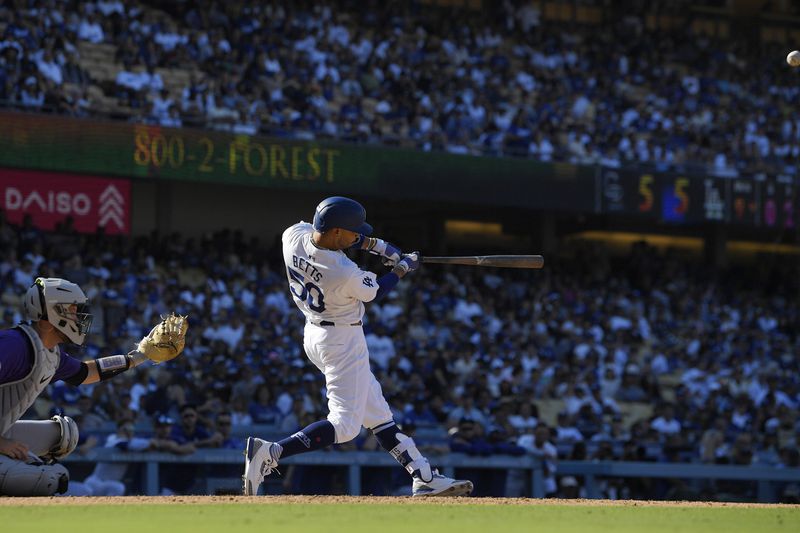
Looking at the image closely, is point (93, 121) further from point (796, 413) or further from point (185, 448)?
point (796, 413)

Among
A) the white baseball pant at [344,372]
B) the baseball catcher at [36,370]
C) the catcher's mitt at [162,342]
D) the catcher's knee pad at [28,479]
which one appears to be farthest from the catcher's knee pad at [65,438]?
the white baseball pant at [344,372]

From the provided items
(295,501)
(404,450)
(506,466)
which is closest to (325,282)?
(404,450)

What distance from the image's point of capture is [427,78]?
74.3 feet

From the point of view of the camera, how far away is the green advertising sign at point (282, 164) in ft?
60.1

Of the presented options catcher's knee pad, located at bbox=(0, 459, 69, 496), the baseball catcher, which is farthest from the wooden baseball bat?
catcher's knee pad, located at bbox=(0, 459, 69, 496)

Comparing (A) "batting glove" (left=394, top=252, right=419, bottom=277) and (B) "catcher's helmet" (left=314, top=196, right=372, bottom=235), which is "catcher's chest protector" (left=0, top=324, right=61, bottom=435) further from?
(A) "batting glove" (left=394, top=252, right=419, bottom=277)

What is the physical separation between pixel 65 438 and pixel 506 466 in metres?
6.27

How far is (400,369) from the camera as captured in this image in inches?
669

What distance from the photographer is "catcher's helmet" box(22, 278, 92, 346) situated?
7828 mm

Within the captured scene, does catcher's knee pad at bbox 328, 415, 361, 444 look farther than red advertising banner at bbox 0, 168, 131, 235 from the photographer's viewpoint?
No

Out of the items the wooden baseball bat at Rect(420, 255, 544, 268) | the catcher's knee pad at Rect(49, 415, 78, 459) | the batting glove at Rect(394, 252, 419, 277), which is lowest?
the catcher's knee pad at Rect(49, 415, 78, 459)

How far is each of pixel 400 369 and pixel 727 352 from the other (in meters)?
6.69

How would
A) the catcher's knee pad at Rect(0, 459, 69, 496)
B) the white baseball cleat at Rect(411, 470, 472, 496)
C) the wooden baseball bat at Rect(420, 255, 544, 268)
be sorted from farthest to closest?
the wooden baseball bat at Rect(420, 255, 544, 268), the white baseball cleat at Rect(411, 470, 472, 496), the catcher's knee pad at Rect(0, 459, 69, 496)

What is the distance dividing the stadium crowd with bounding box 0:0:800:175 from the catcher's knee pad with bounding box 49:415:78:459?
414 inches
